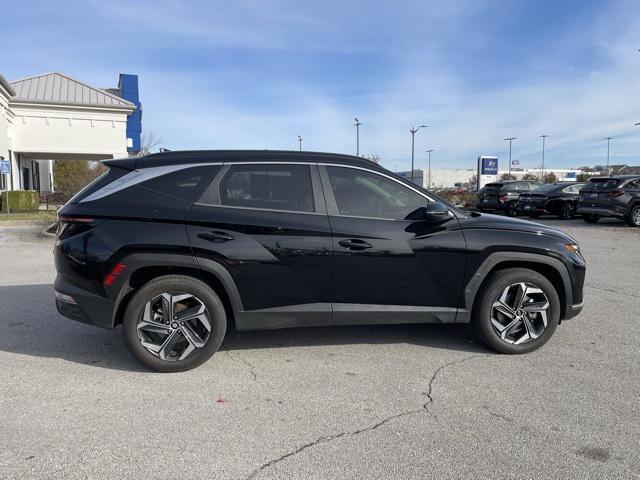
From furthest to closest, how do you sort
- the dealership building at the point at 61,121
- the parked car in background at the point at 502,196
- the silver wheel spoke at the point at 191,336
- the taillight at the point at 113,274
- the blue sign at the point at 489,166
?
the blue sign at the point at 489,166
the dealership building at the point at 61,121
the parked car in background at the point at 502,196
the silver wheel spoke at the point at 191,336
the taillight at the point at 113,274

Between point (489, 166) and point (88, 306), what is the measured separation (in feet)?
126

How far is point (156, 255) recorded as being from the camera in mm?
3875

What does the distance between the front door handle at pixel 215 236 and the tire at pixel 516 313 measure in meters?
2.25

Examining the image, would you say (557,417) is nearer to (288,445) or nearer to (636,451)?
(636,451)

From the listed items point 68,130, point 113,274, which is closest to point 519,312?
point 113,274

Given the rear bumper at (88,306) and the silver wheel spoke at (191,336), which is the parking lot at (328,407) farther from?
the rear bumper at (88,306)

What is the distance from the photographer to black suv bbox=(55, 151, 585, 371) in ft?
12.9

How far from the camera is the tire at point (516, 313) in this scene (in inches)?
172

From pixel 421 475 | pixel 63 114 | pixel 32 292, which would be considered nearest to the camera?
pixel 421 475

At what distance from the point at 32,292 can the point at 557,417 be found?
653cm

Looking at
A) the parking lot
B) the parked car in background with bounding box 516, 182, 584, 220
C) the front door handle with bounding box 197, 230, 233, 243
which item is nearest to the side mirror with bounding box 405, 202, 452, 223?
the parking lot

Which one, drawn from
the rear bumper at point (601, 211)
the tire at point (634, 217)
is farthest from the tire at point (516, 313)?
the tire at point (634, 217)

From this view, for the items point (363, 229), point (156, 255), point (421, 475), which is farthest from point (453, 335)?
point (156, 255)

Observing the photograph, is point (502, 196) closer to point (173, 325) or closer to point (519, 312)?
point (519, 312)
